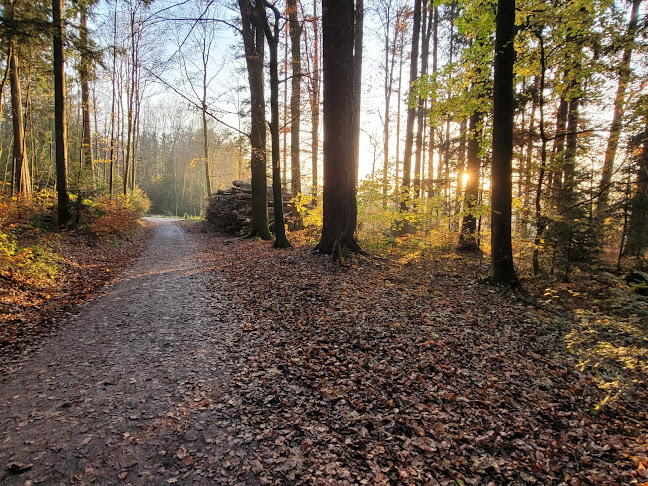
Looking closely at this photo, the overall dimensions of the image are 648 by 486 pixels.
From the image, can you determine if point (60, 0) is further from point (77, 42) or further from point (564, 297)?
point (564, 297)

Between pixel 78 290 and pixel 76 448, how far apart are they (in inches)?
208

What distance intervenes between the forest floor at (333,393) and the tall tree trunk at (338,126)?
2.92m

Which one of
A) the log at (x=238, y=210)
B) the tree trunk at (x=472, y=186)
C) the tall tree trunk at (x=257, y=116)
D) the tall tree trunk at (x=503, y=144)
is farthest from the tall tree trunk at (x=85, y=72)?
the tree trunk at (x=472, y=186)

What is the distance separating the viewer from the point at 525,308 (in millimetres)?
5988

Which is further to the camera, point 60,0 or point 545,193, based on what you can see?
point 60,0

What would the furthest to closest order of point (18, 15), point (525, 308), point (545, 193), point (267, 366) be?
point (18, 15), point (545, 193), point (525, 308), point (267, 366)

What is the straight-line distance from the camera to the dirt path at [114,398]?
2.51 metres

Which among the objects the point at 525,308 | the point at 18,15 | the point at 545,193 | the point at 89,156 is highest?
the point at 18,15

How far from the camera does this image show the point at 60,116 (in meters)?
11.5

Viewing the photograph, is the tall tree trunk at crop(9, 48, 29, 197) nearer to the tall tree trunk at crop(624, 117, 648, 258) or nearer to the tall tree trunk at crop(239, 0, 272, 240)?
the tall tree trunk at crop(239, 0, 272, 240)

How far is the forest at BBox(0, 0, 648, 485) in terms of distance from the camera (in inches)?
110

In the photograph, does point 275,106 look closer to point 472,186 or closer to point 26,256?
point 472,186

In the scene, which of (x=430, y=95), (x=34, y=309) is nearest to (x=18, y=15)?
(x=34, y=309)

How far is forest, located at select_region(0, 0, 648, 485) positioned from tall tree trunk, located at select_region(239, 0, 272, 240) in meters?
0.09
